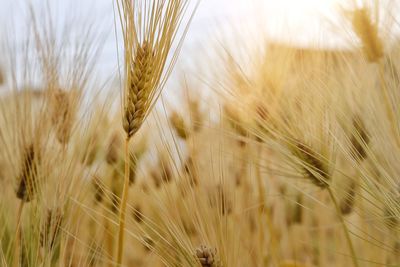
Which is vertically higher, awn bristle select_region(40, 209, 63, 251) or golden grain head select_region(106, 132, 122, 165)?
awn bristle select_region(40, 209, 63, 251)

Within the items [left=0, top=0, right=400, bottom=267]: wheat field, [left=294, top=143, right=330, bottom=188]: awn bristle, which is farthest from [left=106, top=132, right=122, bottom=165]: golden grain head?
[left=294, top=143, right=330, bottom=188]: awn bristle

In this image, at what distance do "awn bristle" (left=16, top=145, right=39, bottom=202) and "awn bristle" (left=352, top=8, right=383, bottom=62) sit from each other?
1.42 ft

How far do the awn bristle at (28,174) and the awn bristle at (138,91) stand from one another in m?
0.13

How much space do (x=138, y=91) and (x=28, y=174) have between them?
0.17 metres

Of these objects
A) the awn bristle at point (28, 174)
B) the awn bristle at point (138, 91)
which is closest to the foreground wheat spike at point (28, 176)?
the awn bristle at point (28, 174)

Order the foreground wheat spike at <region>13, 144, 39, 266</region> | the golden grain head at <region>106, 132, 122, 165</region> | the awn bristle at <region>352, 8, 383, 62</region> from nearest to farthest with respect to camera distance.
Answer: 1. the foreground wheat spike at <region>13, 144, 39, 266</region>
2. the awn bristle at <region>352, 8, 383, 62</region>
3. the golden grain head at <region>106, 132, 122, 165</region>

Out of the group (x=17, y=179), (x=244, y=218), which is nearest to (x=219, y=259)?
(x=244, y=218)

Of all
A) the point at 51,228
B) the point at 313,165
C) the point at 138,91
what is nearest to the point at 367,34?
the point at 313,165

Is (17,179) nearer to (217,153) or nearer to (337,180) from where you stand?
(217,153)

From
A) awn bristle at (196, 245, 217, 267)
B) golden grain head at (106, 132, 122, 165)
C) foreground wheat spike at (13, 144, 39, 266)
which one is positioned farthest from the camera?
golden grain head at (106, 132, 122, 165)

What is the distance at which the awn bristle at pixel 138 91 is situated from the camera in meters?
0.61

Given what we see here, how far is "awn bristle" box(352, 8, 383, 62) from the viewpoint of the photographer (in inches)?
32.6

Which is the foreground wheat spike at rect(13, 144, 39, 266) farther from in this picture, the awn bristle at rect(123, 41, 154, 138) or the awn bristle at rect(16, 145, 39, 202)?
the awn bristle at rect(123, 41, 154, 138)

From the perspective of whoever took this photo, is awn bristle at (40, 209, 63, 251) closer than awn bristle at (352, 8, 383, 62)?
Yes
